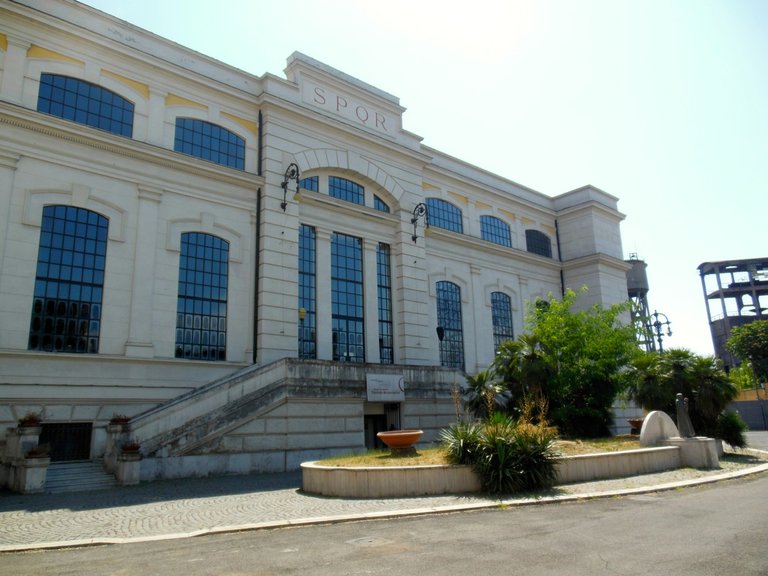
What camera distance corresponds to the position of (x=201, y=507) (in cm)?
1243

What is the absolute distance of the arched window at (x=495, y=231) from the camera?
36000mm

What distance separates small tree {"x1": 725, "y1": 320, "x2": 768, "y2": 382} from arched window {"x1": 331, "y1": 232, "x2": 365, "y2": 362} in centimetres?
4970

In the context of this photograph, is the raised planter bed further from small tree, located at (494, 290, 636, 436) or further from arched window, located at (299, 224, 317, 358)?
arched window, located at (299, 224, 317, 358)

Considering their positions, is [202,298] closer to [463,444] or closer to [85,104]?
[85,104]

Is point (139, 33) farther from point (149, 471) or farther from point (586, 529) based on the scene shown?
point (586, 529)

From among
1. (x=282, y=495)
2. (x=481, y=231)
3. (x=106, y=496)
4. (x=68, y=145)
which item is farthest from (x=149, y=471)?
(x=481, y=231)

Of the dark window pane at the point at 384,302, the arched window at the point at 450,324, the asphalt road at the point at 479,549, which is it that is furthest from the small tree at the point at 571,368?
the asphalt road at the point at 479,549

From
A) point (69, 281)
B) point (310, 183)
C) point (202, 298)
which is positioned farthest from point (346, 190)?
point (69, 281)

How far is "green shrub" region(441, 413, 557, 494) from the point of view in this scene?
13.0 metres

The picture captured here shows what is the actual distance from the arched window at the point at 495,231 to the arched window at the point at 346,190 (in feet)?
32.8

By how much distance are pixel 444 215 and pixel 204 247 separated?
50.1 ft

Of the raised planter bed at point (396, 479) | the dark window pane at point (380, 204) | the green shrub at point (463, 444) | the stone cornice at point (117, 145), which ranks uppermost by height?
the dark window pane at point (380, 204)

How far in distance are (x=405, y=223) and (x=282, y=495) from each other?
1809 cm

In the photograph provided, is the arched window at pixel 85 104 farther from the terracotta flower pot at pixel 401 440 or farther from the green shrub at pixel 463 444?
the green shrub at pixel 463 444
